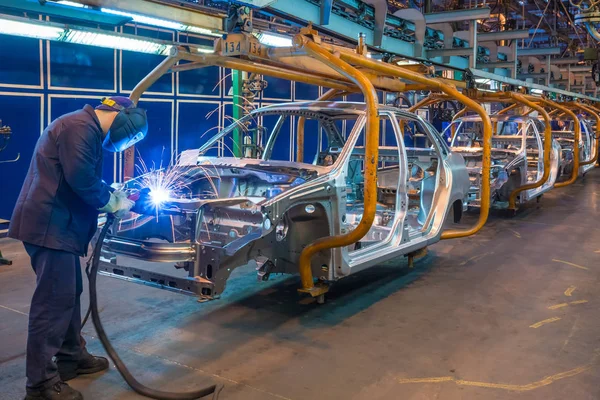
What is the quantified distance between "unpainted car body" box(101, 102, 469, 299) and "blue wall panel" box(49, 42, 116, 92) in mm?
4035

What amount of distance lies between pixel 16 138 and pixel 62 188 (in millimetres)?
5581

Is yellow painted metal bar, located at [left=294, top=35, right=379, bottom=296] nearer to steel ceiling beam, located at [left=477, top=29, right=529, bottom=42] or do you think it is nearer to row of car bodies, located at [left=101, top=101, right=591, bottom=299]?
row of car bodies, located at [left=101, top=101, right=591, bottom=299]

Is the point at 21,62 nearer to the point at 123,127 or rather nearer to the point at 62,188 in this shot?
the point at 123,127

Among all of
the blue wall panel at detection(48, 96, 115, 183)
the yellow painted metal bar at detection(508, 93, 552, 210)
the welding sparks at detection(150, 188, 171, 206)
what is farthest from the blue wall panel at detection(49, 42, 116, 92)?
the yellow painted metal bar at detection(508, 93, 552, 210)

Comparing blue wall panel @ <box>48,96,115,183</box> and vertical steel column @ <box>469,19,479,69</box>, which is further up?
vertical steel column @ <box>469,19,479,69</box>

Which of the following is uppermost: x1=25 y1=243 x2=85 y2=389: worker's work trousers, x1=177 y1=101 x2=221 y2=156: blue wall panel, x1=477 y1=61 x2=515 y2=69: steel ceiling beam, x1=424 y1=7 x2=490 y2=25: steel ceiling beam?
x1=424 y1=7 x2=490 y2=25: steel ceiling beam

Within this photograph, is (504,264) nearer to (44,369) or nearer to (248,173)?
(248,173)

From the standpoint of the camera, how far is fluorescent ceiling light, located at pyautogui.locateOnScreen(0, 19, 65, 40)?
6.20m

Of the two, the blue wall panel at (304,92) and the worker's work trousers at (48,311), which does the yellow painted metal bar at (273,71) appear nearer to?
the worker's work trousers at (48,311)

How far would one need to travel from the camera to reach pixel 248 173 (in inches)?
198

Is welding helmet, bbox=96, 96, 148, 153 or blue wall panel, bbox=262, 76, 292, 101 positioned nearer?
welding helmet, bbox=96, 96, 148, 153

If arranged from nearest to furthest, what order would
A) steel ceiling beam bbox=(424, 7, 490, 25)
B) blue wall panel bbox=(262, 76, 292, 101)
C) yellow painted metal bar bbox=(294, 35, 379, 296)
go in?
yellow painted metal bar bbox=(294, 35, 379, 296) → steel ceiling beam bbox=(424, 7, 490, 25) → blue wall panel bbox=(262, 76, 292, 101)

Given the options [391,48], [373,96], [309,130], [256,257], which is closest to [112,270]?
[256,257]

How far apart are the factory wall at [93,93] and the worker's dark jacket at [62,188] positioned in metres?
3.45
